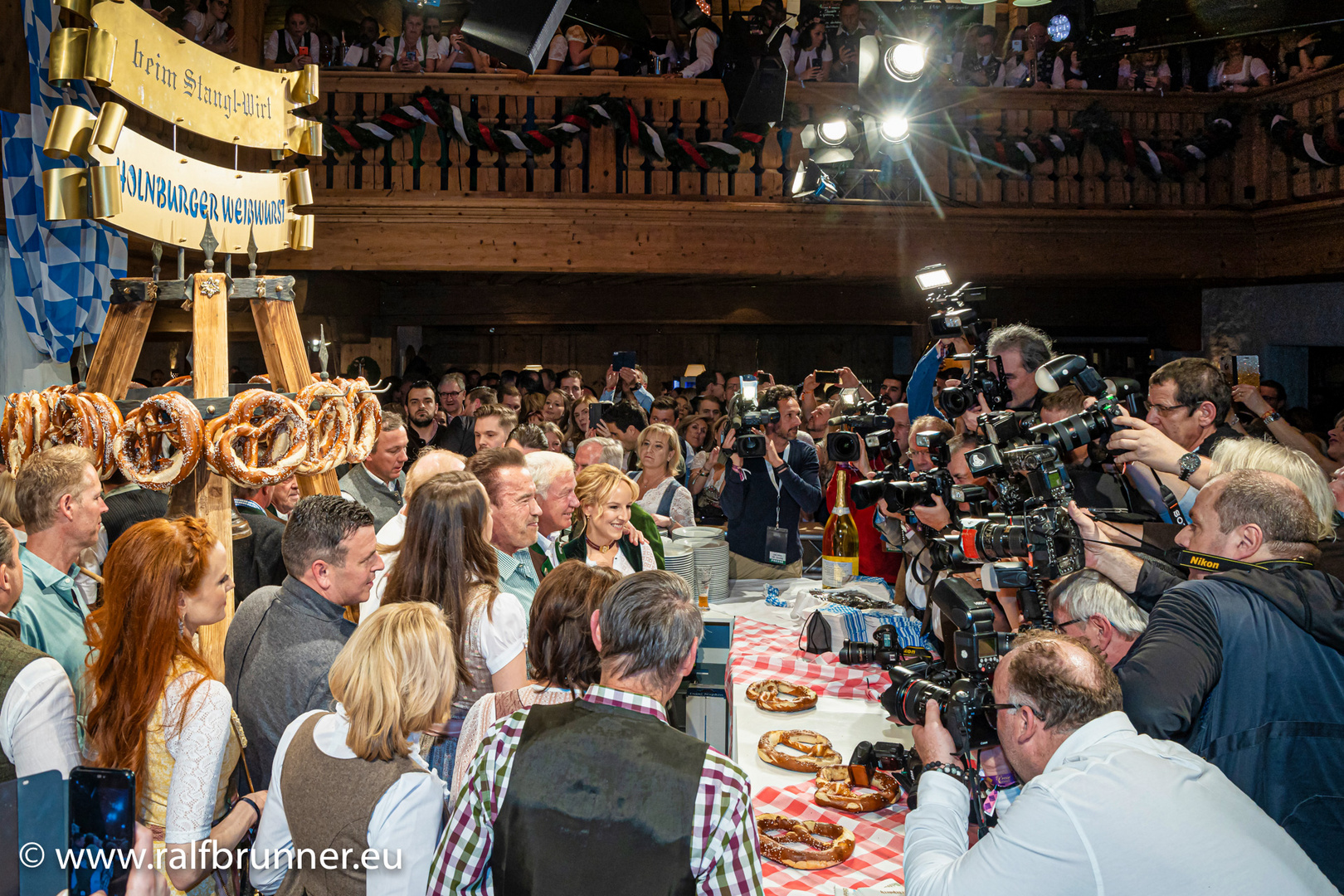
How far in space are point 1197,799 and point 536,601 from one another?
50.5 inches

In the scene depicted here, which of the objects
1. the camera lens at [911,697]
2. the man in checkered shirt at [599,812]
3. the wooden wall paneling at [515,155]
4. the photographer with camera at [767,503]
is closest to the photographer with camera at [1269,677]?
the camera lens at [911,697]

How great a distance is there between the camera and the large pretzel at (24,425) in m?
2.83

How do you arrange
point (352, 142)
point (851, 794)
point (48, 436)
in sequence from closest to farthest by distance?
point (851, 794), point (48, 436), point (352, 142)

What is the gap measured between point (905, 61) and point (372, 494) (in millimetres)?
4683

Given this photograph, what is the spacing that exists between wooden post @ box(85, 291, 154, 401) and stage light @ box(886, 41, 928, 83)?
5.22 meters

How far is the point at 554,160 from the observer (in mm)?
8023

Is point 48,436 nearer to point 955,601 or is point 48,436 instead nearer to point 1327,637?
point 955,601

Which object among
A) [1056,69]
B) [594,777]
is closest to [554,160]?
[1056,69]

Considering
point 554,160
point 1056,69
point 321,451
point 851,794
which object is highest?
point 1056,69

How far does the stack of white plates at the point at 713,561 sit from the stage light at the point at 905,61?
4.04 m

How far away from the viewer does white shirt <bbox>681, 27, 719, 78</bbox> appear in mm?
8234

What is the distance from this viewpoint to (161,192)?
2.99 m

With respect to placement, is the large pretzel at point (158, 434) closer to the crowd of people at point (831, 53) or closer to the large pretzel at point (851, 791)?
the large pretzel at point (851, 791)

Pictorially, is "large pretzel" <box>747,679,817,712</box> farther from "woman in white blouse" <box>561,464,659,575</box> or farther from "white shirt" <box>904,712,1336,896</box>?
"white shirt" <box>904,712,1336,896</box>
